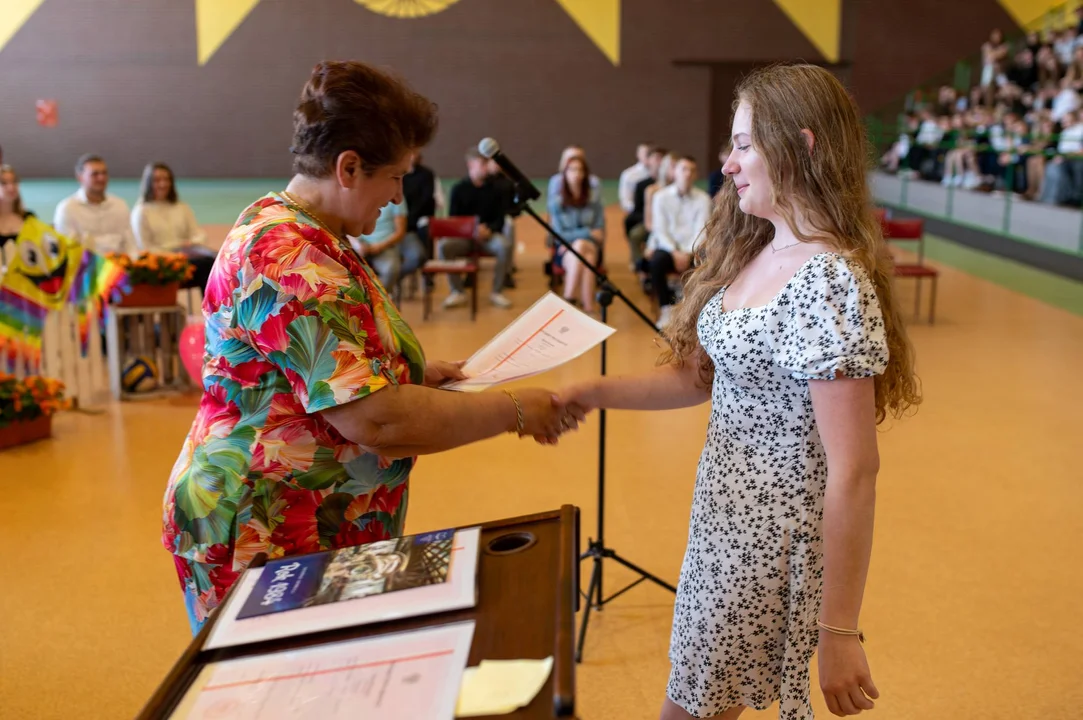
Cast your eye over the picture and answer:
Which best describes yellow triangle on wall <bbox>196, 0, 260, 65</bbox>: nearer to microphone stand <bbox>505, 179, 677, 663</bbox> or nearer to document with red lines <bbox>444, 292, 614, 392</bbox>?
microphone stand <bbox>505, 179, 677, 663</bbox>

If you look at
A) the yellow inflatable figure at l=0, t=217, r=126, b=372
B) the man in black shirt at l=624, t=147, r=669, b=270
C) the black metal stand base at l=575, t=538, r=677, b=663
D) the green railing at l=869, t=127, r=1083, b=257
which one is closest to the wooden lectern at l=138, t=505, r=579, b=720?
the black metal stand base at l=575, t=538, r=677, b=663

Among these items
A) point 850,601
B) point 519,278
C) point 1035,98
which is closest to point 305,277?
point 850,601

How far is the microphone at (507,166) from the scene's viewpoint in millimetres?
2549

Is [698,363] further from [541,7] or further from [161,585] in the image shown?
[541,7]

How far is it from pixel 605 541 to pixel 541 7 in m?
15.4

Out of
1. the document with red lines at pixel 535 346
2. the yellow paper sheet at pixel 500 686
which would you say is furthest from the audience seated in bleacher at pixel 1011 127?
the yellow paper sheet at pixel 500 686

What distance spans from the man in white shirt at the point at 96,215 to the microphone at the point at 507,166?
4.72 m

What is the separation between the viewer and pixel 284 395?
1.43m

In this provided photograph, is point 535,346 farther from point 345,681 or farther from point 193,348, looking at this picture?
point 193,348

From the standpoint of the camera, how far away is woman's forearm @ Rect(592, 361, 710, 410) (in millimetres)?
1801

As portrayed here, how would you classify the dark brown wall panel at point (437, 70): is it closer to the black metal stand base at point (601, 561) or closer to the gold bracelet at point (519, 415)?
the black metal stand base at point (601, 561)

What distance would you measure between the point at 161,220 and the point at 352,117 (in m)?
6.18

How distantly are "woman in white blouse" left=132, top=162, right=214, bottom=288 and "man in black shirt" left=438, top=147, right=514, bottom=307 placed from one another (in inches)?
75.6

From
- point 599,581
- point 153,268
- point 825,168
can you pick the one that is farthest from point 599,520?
point 153,268
